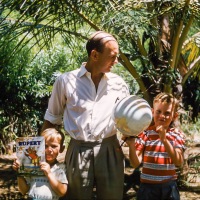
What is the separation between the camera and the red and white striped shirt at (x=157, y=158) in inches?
120

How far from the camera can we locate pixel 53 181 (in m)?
2.92

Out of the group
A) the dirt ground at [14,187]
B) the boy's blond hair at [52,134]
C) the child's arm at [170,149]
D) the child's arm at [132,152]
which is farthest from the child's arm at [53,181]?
the dirt ground at [14,187]

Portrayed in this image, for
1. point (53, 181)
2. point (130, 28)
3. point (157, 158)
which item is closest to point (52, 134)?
point (53, 181)

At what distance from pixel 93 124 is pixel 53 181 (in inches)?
17.3

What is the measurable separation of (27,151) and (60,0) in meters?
1.29

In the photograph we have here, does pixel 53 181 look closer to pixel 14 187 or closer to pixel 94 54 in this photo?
pixel 94 54

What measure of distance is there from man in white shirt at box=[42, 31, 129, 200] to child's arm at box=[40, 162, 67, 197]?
0.07 m

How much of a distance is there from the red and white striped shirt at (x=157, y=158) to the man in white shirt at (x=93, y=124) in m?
0.19

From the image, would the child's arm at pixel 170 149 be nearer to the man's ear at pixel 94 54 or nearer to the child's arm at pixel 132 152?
the child's arm at pixel 132 152

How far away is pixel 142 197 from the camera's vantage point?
10.1 ft

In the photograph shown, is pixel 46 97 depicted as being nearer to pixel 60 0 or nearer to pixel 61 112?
pixel 60 0

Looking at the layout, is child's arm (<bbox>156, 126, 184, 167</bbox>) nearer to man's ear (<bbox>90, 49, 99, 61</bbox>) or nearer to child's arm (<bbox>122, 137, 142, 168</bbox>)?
child's arm (<bbox>122, 137, 142, 168</bbox>)

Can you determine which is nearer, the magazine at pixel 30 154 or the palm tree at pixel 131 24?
the magazine at pixel 30 154

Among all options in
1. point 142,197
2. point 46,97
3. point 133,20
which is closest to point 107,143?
point 142,197
